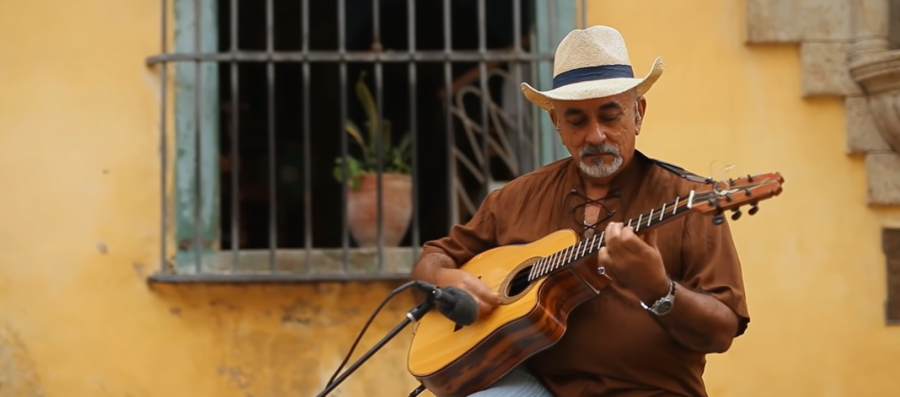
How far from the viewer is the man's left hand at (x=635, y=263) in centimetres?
259

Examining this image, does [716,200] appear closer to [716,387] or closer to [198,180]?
[716,387]

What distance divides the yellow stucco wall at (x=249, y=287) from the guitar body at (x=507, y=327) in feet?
4.51

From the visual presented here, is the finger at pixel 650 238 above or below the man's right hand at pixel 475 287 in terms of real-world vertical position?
above

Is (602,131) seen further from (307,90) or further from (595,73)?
(307,90)

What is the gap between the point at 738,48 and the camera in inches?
183

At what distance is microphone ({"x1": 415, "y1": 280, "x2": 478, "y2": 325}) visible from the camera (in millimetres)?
2725

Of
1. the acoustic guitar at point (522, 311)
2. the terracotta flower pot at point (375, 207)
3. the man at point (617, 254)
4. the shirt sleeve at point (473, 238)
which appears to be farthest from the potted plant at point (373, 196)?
the acoustic guitar at point (522, 311)

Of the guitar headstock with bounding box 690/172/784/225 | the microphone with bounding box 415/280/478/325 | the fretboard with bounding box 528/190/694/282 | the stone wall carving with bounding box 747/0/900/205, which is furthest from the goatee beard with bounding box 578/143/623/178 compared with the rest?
the stone wall carving with bounding box 747/0/900/205

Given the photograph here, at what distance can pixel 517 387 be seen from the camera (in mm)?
3004

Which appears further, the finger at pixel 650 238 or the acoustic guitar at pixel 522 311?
the acoustic guitar at pixel 522 311

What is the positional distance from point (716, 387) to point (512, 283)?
5.71 ft

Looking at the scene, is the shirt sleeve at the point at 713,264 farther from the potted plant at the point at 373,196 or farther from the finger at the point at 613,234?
the potted plant at the point at 373,196

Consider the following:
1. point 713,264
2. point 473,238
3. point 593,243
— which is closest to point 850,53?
point 473,238

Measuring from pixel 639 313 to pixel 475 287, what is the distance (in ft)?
1.40
